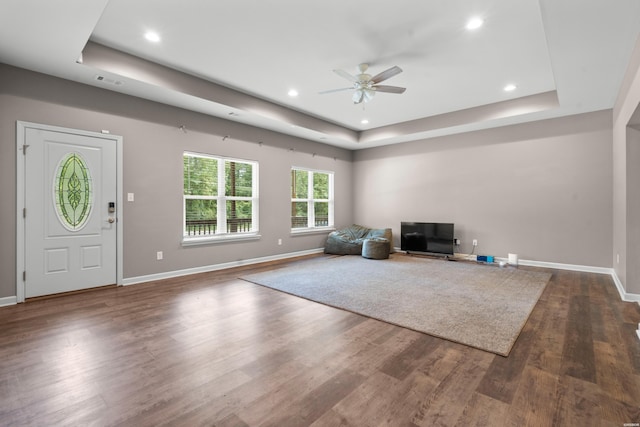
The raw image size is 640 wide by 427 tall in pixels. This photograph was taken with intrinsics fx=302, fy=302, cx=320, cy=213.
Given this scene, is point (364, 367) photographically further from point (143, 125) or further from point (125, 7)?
point (143, 125)

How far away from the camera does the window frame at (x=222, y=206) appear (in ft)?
16.9

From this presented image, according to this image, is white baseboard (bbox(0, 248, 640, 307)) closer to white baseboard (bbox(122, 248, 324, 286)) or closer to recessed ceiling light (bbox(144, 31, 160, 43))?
white baseboard (bbox(122, 248, 324, 286))

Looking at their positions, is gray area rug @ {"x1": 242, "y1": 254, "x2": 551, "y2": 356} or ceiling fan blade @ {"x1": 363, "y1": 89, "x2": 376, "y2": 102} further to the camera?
ceiling fan blade @ {"x1": 363, "y1": 89, "x2": 376, "y2": 102}

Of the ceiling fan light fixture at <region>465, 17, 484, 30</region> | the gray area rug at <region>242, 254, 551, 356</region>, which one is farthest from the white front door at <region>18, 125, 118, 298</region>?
the ceiling fan light fixture at <region>465, 17, 484, 30</region>

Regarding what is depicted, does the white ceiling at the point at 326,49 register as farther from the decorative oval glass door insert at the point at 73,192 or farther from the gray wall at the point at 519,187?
the decorative oval glass door insert at the point at 73,192

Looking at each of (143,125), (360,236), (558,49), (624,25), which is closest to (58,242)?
(143,125)

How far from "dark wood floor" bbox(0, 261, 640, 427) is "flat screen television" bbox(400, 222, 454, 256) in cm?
311

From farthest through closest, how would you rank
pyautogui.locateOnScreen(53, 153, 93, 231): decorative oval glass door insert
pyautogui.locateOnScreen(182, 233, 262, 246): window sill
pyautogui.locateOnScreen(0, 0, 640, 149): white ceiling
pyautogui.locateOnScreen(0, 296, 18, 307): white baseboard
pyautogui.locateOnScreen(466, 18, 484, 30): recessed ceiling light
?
1. pyautogui.locateOnScreen(182, 233, 262, 246): window sill
2. pyautogui.locateOnScreen(53, 153, 93, 231): decorative oval glass door insert
3. pyautogui.locateOnScreen(0, 296, 18, 307): white baseboard
4. pyautogui.locateOnScreen(466, 18, 484, 30): recessed ceiling light
5. pyautogui.locateOnScreen(0, 0, 640, 149): white ceiling

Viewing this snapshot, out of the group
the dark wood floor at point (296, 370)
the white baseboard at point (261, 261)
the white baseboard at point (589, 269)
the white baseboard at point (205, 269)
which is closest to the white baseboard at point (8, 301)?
the white baseboard at point (261, 261)

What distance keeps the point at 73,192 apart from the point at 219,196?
2124 millimetres

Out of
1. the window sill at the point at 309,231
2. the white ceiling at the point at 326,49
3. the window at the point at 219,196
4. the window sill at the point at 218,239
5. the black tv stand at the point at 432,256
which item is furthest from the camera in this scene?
the window sill at the point at 309,231

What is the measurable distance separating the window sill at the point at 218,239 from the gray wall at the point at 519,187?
12.0 ft

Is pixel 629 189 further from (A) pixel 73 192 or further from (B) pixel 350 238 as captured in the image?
(A) pixel 73 192

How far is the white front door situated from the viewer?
12.0 feet
